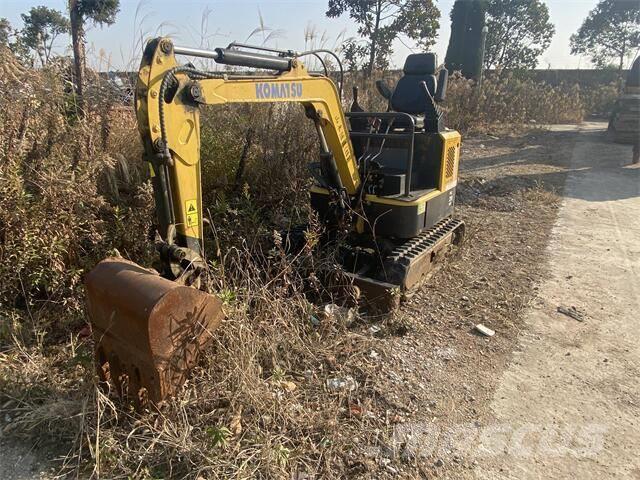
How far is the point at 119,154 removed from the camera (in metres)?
4.38

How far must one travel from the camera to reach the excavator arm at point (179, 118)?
2.45 metres

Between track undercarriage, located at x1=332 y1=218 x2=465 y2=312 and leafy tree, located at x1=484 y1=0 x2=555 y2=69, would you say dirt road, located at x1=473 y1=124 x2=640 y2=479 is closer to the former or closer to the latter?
track undercarriage, located at x1=332 y1=218 x2=465 y2=312

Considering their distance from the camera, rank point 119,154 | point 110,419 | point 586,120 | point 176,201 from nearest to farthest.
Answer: point 110,419, point 176,201, point 119,154, point 586,120

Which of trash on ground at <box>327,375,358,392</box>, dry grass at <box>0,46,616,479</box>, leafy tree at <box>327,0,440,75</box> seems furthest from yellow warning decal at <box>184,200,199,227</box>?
leafy tree at <box>327,0,440,75</box>

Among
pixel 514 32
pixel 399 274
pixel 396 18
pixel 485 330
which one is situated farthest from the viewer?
pixel 514 32

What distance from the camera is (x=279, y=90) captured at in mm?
3238

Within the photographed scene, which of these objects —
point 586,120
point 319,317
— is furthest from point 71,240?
point 586,120

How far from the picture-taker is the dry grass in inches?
96.6

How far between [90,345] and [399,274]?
245 centimetres

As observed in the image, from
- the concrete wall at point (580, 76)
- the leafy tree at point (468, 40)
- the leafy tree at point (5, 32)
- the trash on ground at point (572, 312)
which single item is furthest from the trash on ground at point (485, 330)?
the concrete wall at point (580, 76)

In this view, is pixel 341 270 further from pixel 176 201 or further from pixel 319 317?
pixel 176 201

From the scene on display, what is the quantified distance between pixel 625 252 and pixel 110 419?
590 centimetres

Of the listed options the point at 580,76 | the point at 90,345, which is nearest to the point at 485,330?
the point at 90,345

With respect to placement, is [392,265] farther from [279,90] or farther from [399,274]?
[279,90]
